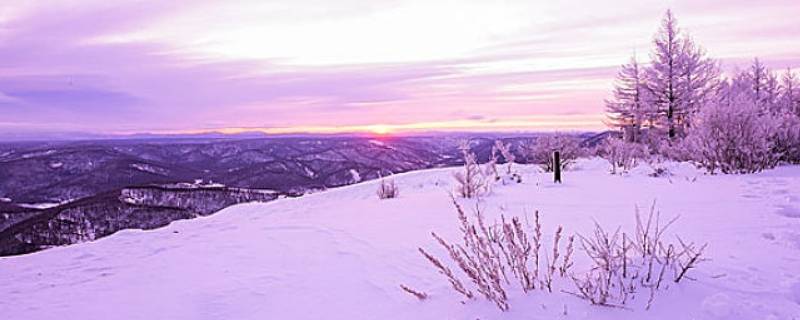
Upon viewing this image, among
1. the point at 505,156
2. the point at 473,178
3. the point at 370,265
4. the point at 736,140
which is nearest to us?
the point at 370,265

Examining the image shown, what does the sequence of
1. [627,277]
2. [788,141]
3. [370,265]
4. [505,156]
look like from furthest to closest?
[505,156], [788,141], [370,265], [627,277]

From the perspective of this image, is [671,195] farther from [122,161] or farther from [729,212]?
[122,161]

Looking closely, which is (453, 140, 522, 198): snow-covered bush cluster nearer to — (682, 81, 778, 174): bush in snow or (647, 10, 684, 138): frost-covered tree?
(682, 81, 778, 174): bush in snow

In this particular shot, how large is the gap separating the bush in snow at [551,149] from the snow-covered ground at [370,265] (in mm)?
6320

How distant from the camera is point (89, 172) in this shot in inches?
5591

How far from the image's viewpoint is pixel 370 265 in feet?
13.3

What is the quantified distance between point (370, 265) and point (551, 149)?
36.8 ft

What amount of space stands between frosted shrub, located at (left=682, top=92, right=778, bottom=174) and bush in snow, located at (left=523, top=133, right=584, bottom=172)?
4.63m

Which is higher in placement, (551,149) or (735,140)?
(735,140)

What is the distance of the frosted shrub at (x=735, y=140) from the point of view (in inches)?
330

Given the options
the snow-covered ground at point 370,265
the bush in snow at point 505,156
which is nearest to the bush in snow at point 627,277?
the snow-covered ground at point 370,265

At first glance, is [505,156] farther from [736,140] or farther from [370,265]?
[370,265]

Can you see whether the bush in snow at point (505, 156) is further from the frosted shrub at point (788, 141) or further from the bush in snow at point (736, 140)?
the frosted shrub at point (788, 141)

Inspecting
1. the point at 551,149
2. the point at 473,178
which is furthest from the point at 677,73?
the point at 473,178
